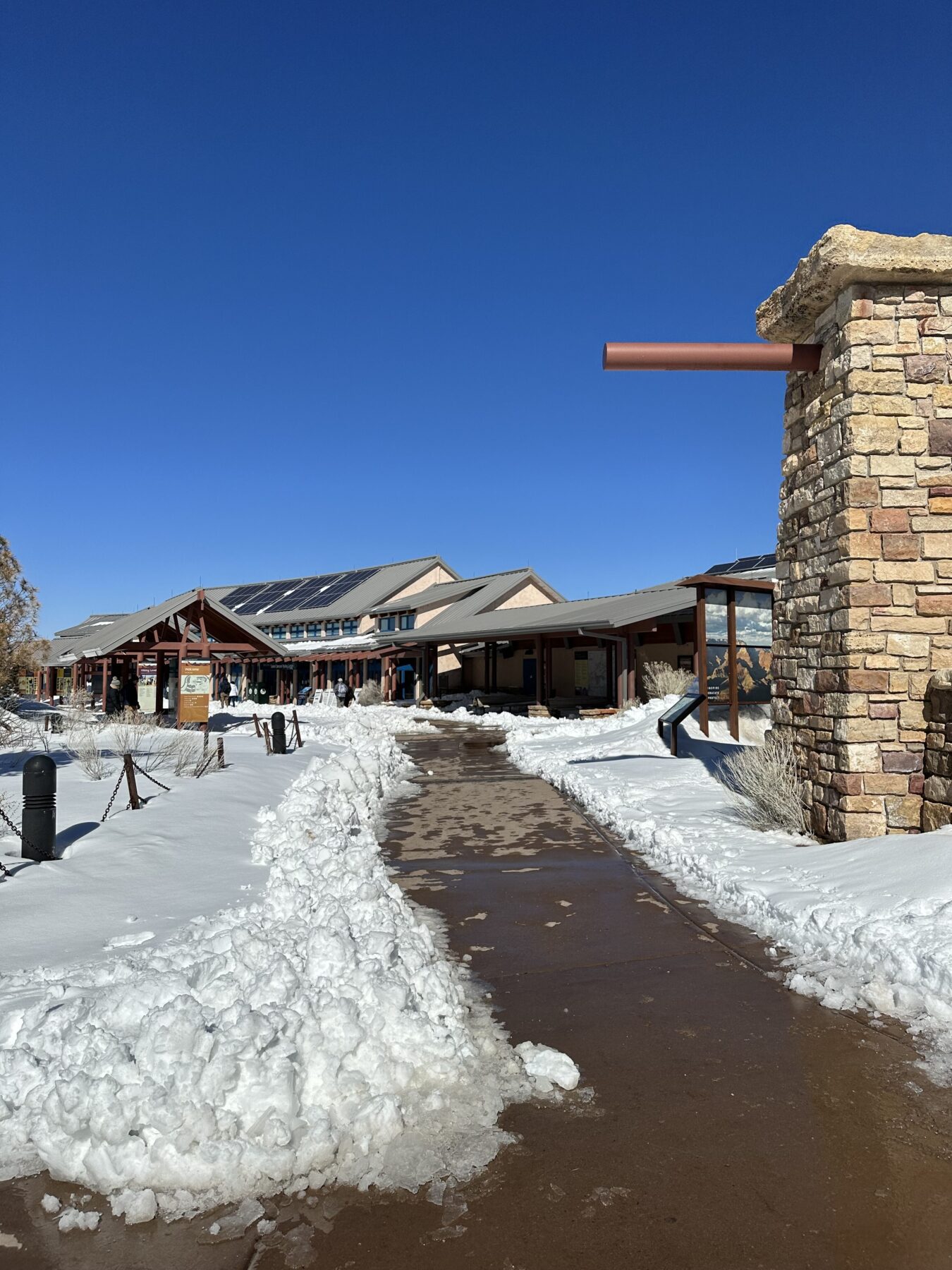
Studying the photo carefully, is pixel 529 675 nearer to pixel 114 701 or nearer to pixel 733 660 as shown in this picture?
pixel 114 701

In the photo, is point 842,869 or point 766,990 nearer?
point 766,990

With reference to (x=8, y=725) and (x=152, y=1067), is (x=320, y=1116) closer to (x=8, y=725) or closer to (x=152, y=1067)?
(x=152, y=1067)

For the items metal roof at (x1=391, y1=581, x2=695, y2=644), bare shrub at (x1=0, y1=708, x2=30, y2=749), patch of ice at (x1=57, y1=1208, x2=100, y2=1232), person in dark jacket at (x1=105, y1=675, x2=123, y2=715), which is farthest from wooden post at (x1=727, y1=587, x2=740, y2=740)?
person in dark jacket at (x1=105, y1=675, x2=123, y2=715)

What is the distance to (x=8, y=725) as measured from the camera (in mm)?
13258

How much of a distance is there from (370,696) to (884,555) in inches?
1200

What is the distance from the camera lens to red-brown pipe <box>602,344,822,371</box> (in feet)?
26.0

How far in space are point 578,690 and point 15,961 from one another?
2877 centimetres

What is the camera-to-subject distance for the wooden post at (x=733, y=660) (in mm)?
15133

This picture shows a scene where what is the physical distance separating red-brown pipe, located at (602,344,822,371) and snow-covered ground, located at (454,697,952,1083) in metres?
4.39

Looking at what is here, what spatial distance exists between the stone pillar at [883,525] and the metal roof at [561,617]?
1279 cm

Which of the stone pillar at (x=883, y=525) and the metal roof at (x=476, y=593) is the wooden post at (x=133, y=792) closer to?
the stone pillar at (x=883, y=525)

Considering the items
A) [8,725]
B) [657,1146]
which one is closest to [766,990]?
[657,1146]

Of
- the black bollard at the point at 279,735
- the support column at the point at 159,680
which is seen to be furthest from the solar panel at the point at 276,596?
the black bollard at the point at 279,735

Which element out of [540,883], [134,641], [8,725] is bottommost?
[540,883]
